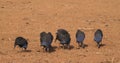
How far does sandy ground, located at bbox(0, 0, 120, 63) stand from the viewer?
40.0ft

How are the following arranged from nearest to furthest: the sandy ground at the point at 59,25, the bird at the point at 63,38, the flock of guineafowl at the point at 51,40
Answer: the sandy ground at the point at 59,25 → the flock of guineafowl at the point at 51,40 → the bird at the point at 63,38

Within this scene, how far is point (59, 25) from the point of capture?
16469 millimetres

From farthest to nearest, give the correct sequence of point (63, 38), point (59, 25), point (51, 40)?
point (59, 25) < point (63, 38) < point (51, 40)

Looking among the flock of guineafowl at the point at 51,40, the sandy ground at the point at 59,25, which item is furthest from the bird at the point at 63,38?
the sandy ground at the point at 59,25

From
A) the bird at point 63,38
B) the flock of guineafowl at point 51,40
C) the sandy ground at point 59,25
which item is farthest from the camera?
the bird at point 63,38

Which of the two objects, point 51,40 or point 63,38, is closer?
point 51,40

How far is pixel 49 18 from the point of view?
696 inches

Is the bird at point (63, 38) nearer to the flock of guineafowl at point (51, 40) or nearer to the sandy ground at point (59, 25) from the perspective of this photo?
the flock of guineafowl at point (51, 40)

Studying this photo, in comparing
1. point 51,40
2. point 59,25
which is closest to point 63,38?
point 51,40

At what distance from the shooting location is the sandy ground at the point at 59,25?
40.0 ft

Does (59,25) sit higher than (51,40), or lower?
higher

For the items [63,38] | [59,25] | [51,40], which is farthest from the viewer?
[59,25]

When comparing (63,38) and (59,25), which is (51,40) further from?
(59,25)

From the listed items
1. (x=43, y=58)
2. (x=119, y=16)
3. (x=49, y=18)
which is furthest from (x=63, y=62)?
(x=119, y=16)
